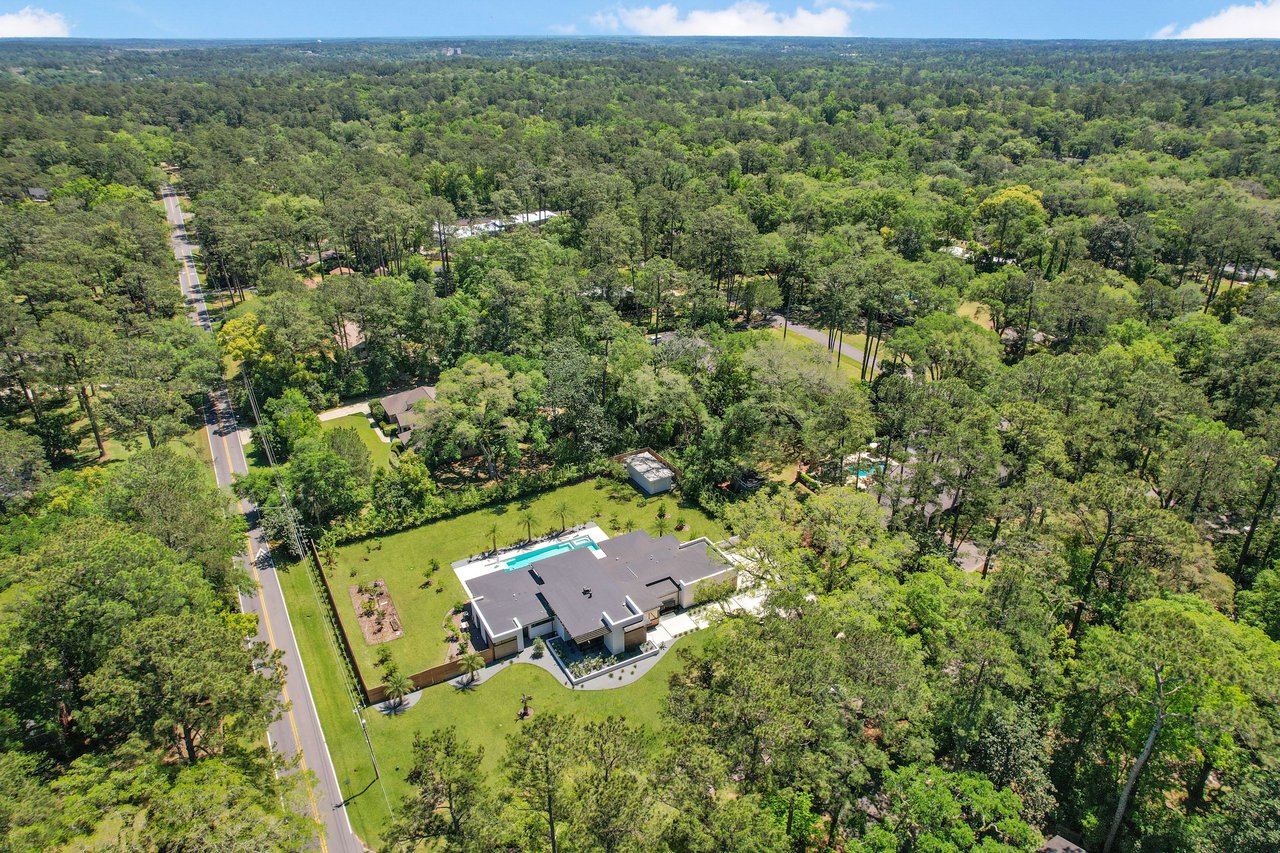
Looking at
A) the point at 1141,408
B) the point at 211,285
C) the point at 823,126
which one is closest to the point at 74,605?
the point at 1141,408

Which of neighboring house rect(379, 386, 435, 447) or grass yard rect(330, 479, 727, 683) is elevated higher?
neighboring house rect(379, 386, 435, 447)

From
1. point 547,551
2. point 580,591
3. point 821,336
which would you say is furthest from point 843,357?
point 580,591

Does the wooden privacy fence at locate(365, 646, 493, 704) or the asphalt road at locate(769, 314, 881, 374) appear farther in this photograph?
the asphalt road at locate(769, 314, 881, 374)

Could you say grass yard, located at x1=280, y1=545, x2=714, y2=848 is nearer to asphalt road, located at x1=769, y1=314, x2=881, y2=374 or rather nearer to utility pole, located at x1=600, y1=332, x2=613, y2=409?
utility pole, located at x1=600, y1=332, x2=613, y2=409

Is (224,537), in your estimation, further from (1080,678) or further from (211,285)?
(211,285)

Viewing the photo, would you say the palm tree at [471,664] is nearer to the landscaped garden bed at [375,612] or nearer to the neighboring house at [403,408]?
the landscaped garden bed at [375,612]

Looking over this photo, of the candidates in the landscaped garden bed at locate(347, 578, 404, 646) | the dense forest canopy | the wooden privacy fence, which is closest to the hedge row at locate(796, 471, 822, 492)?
the dense forest canopy
